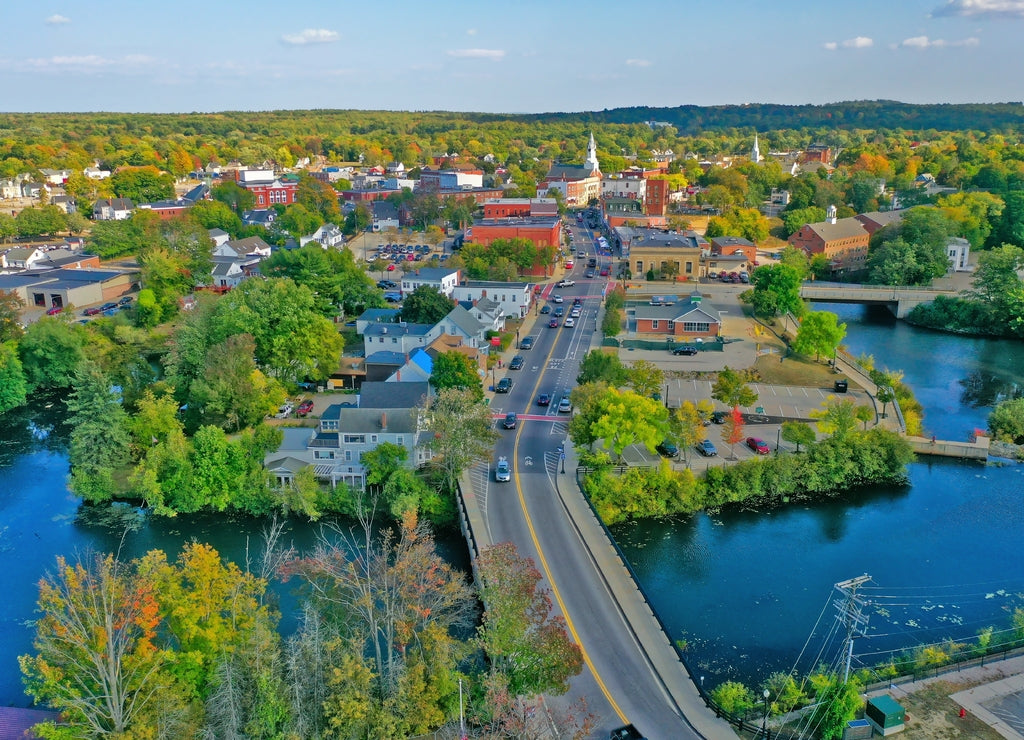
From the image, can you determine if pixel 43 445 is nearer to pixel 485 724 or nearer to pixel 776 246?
pixel 485 724

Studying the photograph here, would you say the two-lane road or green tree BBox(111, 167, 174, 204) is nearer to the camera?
the two-lane road

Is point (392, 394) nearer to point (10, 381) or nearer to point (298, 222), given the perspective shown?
point (10, 381)

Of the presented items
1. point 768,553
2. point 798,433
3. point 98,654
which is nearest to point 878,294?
point 798,433

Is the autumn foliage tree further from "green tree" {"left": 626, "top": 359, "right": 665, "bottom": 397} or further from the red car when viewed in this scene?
the red car

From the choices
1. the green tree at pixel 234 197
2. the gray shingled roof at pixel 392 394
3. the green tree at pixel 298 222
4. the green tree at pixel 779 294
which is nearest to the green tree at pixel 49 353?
the gray shingled roof at pixel 392 394

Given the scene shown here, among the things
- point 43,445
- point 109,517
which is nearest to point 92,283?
point 43,445

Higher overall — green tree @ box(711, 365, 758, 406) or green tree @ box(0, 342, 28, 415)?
green tree @ box(711, 365, 758, 406)

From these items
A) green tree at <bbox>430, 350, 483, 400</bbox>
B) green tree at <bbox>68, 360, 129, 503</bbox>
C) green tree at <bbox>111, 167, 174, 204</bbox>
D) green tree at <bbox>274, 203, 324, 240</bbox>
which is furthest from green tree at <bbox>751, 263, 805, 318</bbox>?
green tree at <bbox>111, 167, 174, 204</bbox>
